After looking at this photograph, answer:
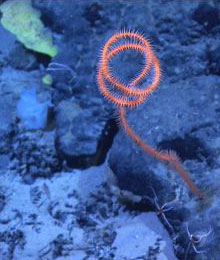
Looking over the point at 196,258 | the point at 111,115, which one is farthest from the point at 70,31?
the point at 196,258

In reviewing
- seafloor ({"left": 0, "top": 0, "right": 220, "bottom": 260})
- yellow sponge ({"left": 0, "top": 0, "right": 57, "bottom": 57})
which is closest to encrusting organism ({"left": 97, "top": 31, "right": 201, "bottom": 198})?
seafloor ({"left": 0, "top": 0, "right": 220, "bottom": 260})

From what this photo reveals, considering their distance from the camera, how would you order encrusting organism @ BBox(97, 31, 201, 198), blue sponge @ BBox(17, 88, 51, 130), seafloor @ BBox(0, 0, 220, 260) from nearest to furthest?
encrusting organism @ BBox(97, 31, 201, 198) → seafloor @ BBox(0, 0, 220, 260) → blue sponge @ BBox(17, 88, 51, 130)

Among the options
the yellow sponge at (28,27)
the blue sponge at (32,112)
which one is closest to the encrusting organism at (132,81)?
the blue sponge at (32,112)

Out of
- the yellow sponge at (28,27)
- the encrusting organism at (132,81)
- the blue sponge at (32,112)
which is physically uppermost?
the encrusting organism at (132,81)

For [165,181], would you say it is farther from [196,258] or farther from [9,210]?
[9,210]

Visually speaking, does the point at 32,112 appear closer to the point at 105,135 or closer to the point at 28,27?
the point at 105,135

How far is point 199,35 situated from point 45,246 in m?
2.36

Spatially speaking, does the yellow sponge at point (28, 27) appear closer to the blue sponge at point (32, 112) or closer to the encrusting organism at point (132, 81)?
the blue sponge at point (32, 112)

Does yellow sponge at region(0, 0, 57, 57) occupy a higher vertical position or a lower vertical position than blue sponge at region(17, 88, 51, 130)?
higher

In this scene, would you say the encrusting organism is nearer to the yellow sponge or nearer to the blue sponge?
the blue sponge

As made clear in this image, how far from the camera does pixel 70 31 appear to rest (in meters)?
4.18

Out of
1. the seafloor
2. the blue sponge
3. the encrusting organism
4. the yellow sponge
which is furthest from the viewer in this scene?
the yellow sponge

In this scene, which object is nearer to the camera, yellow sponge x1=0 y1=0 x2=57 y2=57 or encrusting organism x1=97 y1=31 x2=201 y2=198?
encrusting organism x1=97 y1=31 x2=201 y2=198

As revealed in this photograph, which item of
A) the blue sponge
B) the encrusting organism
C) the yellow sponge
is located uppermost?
the encrusting organism
